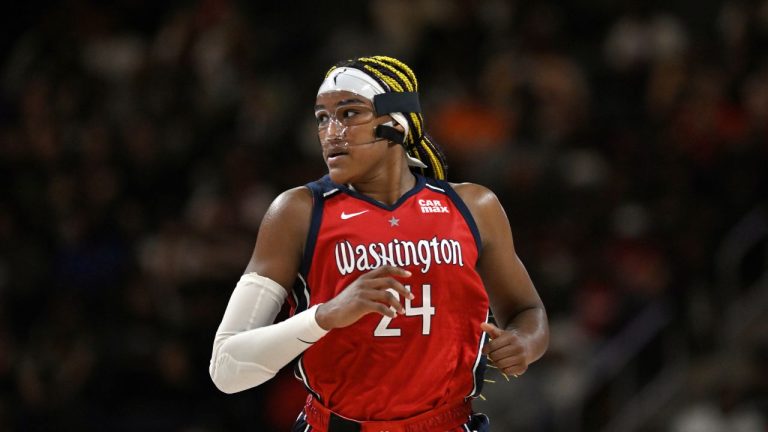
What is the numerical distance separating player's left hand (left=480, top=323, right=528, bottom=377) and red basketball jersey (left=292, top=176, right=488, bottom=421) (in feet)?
0.60

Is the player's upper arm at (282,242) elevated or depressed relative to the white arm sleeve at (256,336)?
elevated

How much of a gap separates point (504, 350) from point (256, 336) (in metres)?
0.81

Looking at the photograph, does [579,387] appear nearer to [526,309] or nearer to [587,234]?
[587,234]

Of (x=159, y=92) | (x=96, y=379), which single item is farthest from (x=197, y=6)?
(x=96, y=379)

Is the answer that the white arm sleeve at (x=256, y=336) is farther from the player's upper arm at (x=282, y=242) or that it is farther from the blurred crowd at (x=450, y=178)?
the blurred crowd at (x=450, y=178)

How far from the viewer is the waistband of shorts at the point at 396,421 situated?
4.05 metres

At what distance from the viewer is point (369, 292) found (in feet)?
11.9

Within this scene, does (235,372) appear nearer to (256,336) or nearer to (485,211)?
(256,336)

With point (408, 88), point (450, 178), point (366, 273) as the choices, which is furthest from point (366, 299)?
point (450, 178)

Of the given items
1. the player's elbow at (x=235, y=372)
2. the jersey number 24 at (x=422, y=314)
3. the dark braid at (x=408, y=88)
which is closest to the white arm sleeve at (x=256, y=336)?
the player's elbow at (x=235, y=372)

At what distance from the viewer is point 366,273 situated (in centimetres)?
377

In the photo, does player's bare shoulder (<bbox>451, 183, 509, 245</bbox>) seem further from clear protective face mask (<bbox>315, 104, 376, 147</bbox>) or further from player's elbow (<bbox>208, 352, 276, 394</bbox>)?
player's elbow (<bbox>208, 352, 276, 394</bbox>)

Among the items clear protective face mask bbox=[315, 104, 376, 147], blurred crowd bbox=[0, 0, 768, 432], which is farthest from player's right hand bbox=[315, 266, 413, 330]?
blurred crowd bbox=[0, 0, 768, 432]

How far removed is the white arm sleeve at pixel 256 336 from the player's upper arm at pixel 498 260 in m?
0.76
